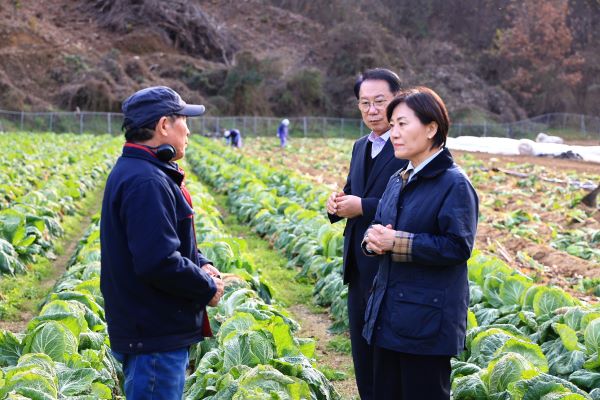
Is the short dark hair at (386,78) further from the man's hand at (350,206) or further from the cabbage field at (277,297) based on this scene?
the cabbage field at (277,297)

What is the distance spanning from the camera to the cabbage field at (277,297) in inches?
169

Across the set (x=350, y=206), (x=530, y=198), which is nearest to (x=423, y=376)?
(x=350, y=206)

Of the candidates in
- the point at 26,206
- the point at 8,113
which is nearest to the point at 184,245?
the point at 26,206

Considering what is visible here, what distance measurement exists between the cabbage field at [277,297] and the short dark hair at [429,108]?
54.2 inches

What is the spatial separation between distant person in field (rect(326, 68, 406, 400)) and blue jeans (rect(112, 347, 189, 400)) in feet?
4.10

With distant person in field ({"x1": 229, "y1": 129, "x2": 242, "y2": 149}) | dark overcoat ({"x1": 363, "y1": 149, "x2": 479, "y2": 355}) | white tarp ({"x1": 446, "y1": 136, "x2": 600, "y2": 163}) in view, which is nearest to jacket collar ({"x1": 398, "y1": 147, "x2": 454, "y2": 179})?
dark overcoat ({"x1": 363, "y1": 149, "x2": 479, "y2": 355})

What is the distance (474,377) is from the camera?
453 cm

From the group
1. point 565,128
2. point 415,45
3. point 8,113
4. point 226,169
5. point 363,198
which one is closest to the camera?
point 363,198

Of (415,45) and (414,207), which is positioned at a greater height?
(415,45)

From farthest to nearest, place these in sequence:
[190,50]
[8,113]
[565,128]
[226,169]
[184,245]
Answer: [190,50], [565,128], [8,113], [226,169], [184,245]

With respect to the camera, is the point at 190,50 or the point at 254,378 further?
the point at 190,50

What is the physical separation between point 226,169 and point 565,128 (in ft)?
123

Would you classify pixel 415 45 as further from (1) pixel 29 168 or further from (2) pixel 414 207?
(2) pixel 414 207

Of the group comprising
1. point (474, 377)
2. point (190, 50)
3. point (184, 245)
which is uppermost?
point (190, 50)
